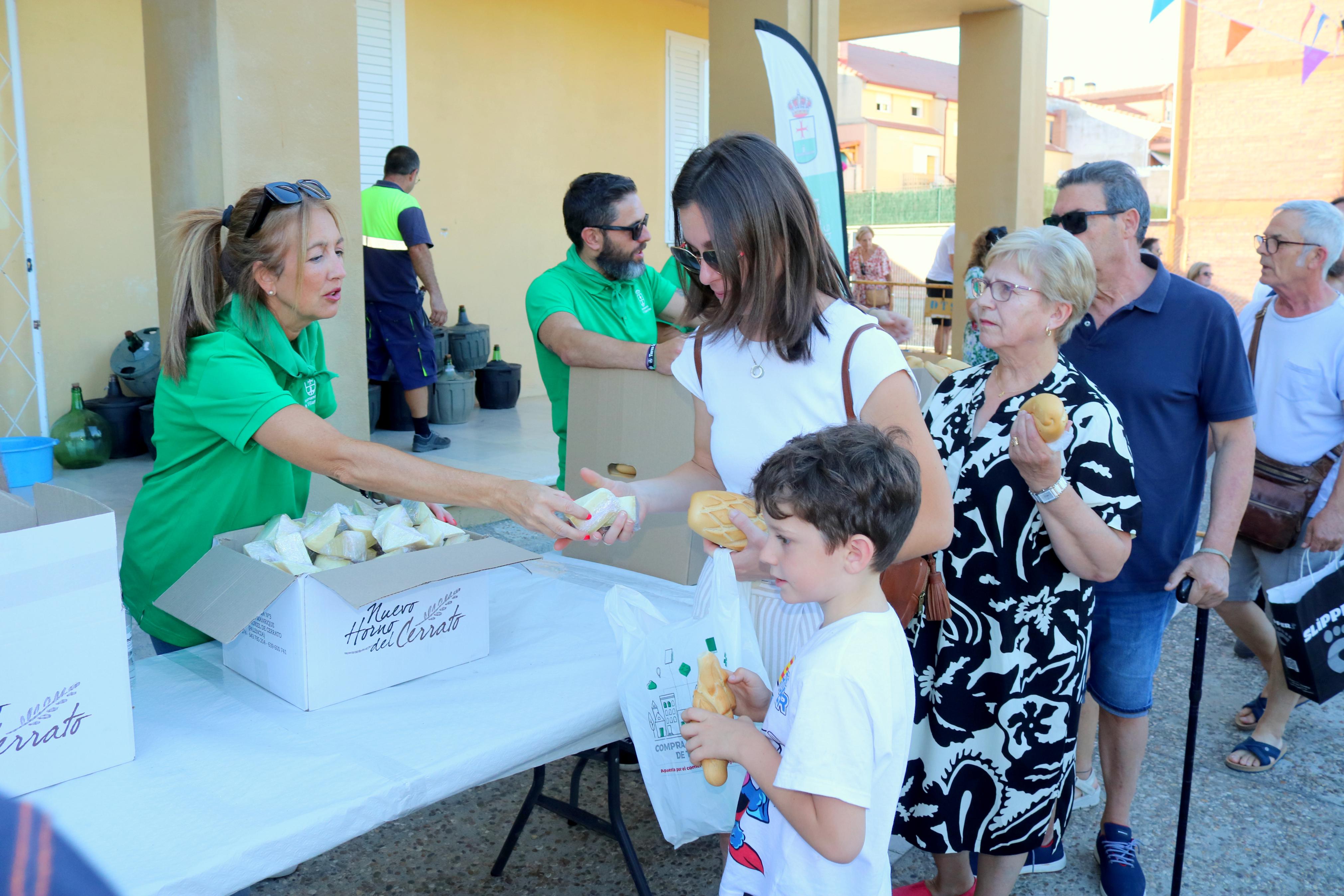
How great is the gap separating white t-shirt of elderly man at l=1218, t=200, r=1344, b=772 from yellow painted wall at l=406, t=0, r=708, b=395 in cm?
646

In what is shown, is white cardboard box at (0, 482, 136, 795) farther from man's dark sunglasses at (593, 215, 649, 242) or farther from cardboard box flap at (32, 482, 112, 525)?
man's dark sunglasses at (593, 215, 649, 242)

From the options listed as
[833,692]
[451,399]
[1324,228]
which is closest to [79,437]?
[451,399]

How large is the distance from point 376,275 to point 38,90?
226 centimetres

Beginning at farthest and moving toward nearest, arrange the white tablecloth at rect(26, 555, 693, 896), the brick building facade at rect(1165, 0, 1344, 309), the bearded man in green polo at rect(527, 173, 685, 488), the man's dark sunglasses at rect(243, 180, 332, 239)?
1. the brick building facade at rect(1165, 0, 1344, 309)
2. the bearded man in green polo at rect(527, 173, 685, 488)
3. the man's dark sunglasses at rect(243, 180, 332, 239)
4. the white tablecloth at rect(26, 555, 693, 896)

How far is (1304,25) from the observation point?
59.7ft

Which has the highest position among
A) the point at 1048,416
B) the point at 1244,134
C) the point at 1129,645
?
the point at 1244,134

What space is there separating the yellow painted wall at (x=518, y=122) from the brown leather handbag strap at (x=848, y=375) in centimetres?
709

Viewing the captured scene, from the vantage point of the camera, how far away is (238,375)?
1919 millimetres

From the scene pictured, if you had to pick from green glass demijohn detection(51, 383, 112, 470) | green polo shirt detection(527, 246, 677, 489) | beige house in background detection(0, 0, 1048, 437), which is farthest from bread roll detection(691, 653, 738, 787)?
green glass demijohn detection(51, 383, 112, 470)

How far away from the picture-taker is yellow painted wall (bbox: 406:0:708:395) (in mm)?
8242

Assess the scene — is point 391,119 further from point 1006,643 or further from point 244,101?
point 1006,643

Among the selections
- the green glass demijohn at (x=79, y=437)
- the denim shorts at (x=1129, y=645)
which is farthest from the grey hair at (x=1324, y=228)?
the green glass demijohn at (x=79, y=437)

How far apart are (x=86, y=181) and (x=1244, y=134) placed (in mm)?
20971

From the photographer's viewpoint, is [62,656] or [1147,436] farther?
[1147,436]
